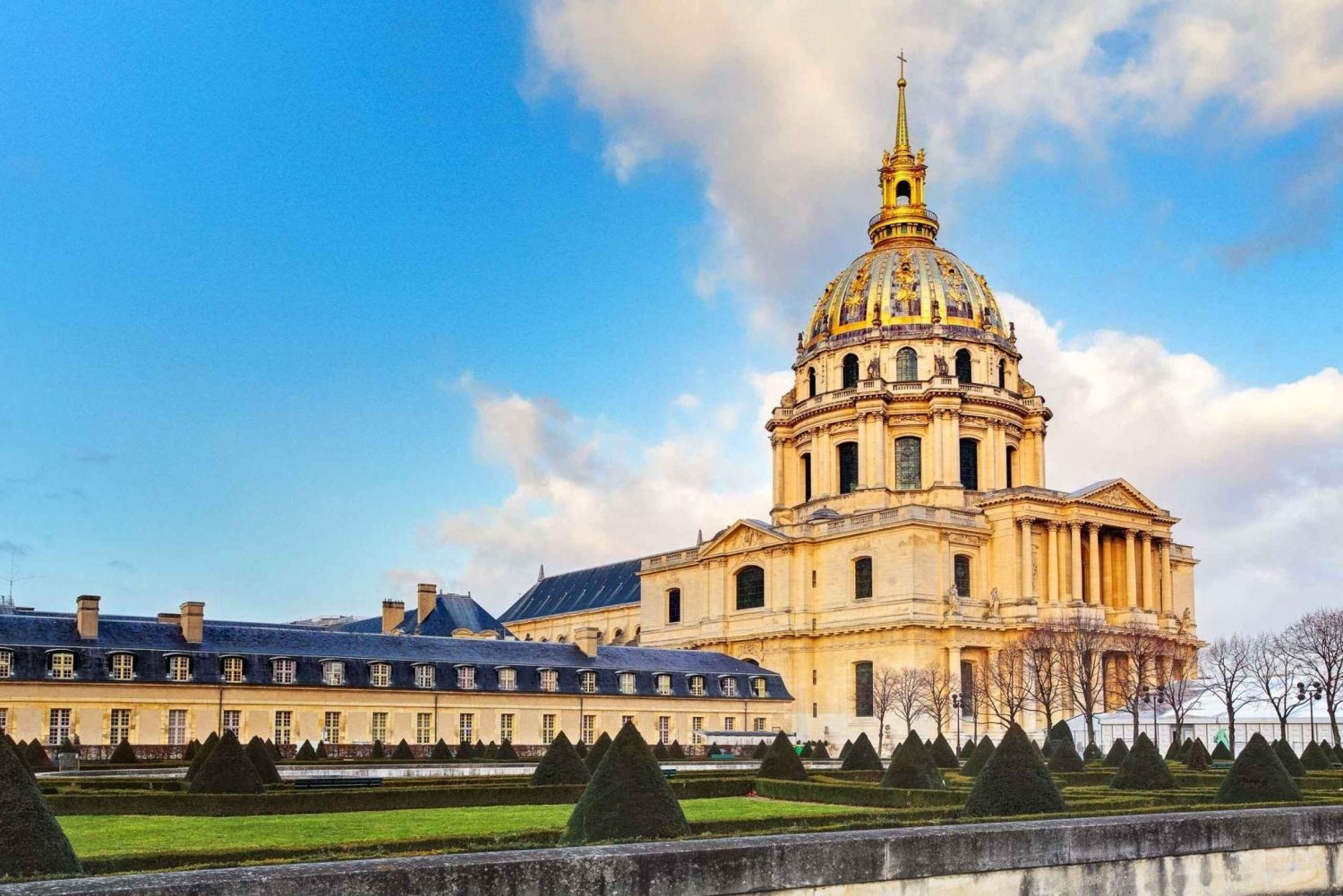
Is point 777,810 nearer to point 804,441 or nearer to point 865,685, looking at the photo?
point 865,685

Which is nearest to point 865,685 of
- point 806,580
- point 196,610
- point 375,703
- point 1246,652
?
point 806,580

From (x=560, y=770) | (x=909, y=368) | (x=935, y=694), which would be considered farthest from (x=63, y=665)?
(x=909, y=368)

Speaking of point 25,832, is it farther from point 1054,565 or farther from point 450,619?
point 450,619

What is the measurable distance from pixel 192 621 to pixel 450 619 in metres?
31.6

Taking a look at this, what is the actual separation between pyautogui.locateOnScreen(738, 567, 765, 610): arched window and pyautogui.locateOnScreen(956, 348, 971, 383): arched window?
1678 centimetres

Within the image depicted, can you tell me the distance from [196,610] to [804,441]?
4437 centimetres

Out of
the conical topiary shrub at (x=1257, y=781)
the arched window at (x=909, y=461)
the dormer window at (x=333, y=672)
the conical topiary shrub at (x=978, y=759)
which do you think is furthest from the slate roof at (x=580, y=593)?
the conical topiary shrub at (x=1257, y=781)

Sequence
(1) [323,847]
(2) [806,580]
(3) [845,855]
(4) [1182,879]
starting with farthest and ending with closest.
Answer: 1. (2) [806,580]
2. (1) [323,847]
3. (4) [1182,879]
4. (3) [845,855]

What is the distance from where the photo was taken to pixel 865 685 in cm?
7469

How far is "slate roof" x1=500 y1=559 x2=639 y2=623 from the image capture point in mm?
107375

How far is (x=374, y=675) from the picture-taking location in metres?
57.3

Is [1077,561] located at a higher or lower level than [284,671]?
higher

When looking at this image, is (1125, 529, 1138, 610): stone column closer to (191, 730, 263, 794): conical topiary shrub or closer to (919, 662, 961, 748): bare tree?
(919, 662, 961, 748): bare tree

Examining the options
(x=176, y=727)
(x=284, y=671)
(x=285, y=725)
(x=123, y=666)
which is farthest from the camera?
(x=284, y=671)
